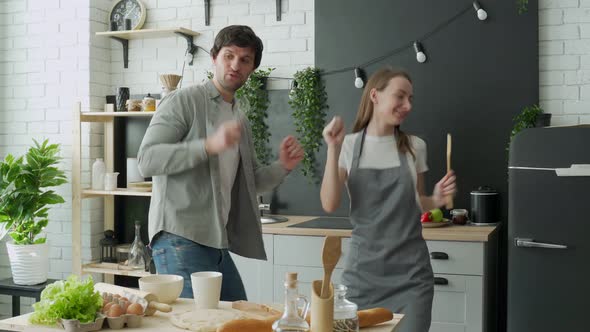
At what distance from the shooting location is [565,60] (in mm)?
4016

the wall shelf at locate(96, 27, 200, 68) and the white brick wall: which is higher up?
the wall shelf at locate(96, 27, 200, 68)

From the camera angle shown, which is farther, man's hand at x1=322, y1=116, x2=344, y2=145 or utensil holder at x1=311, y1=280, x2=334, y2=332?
man's hand at x1=322, y1=116, x2=344, y2=145

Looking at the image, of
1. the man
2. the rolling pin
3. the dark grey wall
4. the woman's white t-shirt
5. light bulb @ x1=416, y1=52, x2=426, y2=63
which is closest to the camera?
the rolling pin

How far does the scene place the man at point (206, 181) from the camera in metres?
2.49

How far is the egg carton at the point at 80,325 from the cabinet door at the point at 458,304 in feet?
7.39

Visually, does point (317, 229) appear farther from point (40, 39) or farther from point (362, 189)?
point (40, 39)

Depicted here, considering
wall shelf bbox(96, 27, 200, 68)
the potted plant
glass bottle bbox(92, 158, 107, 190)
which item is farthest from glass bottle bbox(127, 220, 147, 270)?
wall shelf bbox(96, 27, 200, 68)

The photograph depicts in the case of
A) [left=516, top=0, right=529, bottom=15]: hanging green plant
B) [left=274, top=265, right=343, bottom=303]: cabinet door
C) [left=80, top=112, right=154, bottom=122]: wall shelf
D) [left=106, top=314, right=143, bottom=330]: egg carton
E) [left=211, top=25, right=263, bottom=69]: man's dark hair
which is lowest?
[left=274, top=265, right=343, bottom=303]: cabinet door

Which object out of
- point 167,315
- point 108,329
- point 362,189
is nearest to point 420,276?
point 362,189

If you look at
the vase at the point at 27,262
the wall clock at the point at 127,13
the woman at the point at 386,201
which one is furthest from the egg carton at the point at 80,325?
the wall clock at the point at 127,13

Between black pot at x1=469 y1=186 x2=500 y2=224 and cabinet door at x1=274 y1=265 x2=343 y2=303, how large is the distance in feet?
2.94

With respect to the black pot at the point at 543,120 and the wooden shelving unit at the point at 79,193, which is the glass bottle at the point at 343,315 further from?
the wooden shelving unit at the point at 79,193

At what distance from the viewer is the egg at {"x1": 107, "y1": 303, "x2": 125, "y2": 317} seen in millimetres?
1783

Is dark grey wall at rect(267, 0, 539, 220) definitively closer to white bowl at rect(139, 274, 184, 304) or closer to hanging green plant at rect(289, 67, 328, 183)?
hanging green plant at rect(289, 67, 328, 183)
